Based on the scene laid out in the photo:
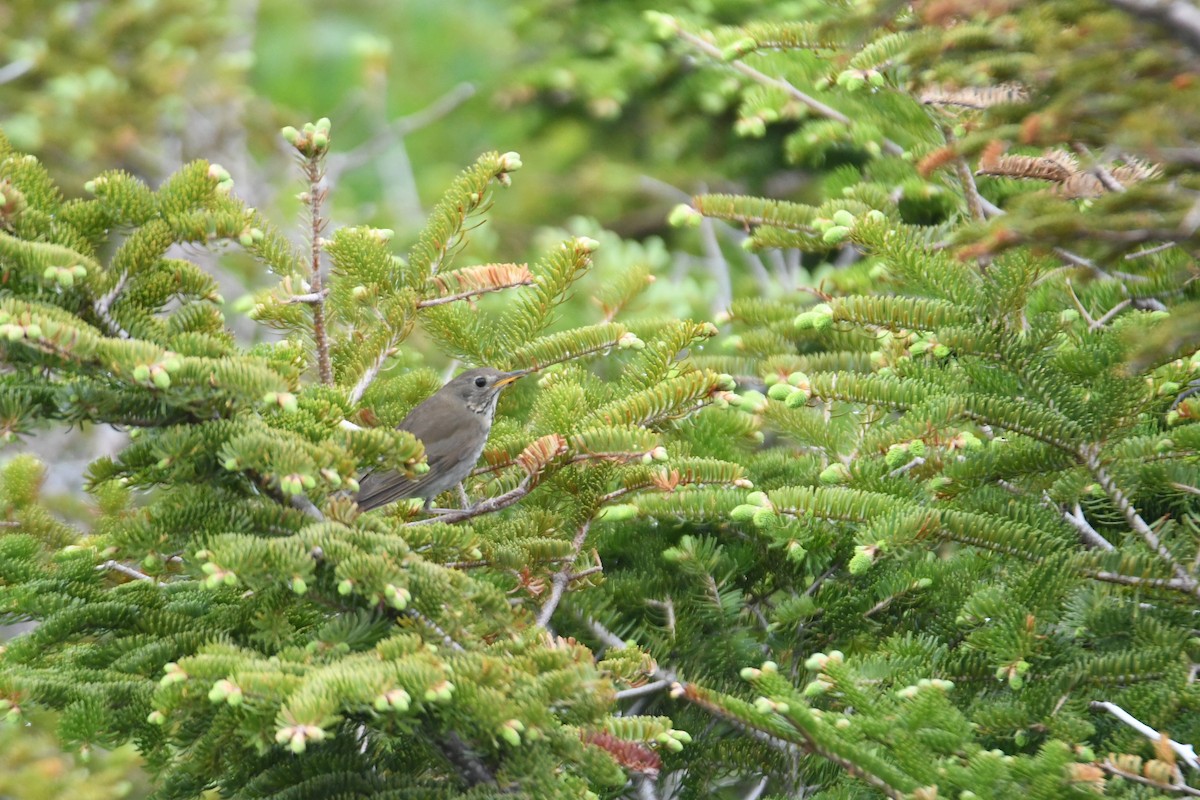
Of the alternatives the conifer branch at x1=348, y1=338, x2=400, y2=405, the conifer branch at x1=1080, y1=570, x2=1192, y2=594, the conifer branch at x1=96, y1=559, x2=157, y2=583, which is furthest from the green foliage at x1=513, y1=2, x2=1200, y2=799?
the conifer branch at x1=96, y1=559, x2=157, y2=583

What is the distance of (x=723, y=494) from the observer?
318 cm

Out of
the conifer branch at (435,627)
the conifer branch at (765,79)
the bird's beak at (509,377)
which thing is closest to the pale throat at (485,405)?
the bird's beak at (509,377)

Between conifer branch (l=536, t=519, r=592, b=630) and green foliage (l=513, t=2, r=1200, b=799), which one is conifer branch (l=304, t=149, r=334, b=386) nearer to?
conifer branch (l=536, t=519, r=592, b=630)

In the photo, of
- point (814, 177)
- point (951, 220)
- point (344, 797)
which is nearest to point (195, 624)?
point (344, 797)

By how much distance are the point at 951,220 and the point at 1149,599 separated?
5.44ft

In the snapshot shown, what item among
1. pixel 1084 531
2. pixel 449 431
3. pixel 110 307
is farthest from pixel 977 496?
pixel 110 307

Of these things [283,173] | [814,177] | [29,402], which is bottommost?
[283,173]

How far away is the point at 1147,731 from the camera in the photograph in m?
2.28

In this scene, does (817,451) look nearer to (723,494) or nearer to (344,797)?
(723,494)

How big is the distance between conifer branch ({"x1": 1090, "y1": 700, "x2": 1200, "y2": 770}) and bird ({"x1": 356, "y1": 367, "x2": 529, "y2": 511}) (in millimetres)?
1874

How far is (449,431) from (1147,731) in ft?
7.97

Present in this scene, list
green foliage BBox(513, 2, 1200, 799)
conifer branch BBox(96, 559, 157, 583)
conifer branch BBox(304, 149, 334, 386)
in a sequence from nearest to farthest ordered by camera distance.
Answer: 1. green foliage BBox(513, 2, 1200, 799)
2. conifer branch BBox(96, 559, 157, 583)
3. conifer branch BBox(304, 149, 334, 386)

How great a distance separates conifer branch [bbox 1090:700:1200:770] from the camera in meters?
2.18

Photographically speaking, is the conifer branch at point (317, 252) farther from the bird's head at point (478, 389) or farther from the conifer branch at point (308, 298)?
the bird's head at point (478, 389)
